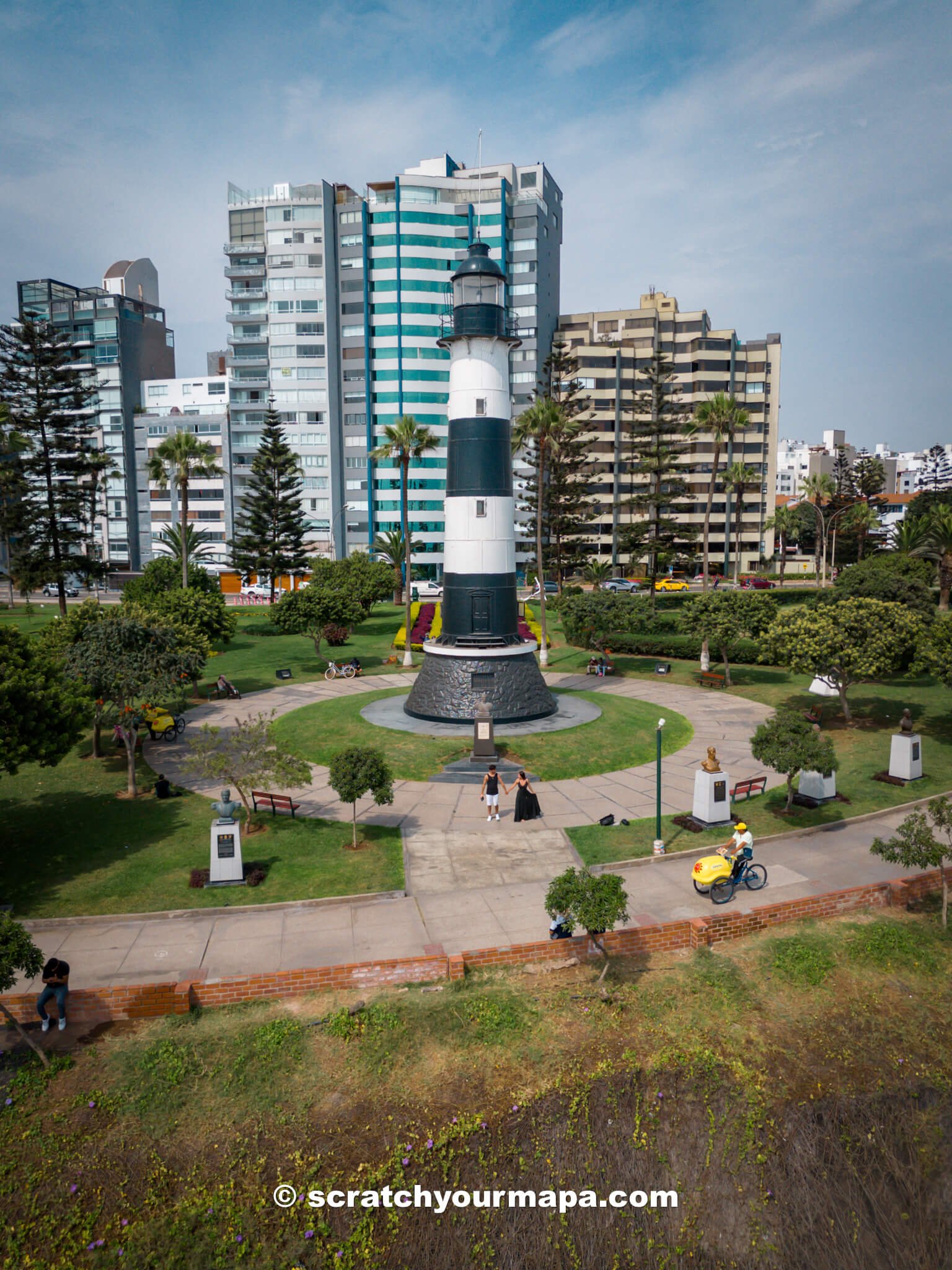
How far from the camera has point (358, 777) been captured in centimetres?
1716

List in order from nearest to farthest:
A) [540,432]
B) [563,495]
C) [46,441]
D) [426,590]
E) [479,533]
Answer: [479,533] → [540,432] → [46,441] → [563,495] → [426,590]

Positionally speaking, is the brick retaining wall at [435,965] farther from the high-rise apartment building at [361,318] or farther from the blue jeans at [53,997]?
the high-rise apartment building at [361,318]

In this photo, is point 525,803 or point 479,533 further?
point 479,533

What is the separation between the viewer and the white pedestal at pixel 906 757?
21500mm

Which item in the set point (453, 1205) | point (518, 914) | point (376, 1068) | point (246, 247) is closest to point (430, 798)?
point (518, 914)

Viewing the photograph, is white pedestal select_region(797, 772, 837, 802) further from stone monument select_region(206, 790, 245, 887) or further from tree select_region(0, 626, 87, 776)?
tree select_region(0, 626, 87, 776)

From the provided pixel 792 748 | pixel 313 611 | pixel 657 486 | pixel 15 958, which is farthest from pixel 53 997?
pixel 657 486

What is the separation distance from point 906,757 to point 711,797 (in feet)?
22.7

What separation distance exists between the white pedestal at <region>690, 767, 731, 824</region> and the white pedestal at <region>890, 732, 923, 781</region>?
620 cm

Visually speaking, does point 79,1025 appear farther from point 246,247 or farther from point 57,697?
point 246,247

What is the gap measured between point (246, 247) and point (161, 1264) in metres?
100

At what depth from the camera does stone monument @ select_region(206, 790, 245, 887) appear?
51.3 ft

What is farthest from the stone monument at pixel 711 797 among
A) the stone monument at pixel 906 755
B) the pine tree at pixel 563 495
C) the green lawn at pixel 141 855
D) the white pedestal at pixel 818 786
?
the pine tree at pixel 563 495

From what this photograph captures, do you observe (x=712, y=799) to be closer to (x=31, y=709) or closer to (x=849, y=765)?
(x=849, y=765)
